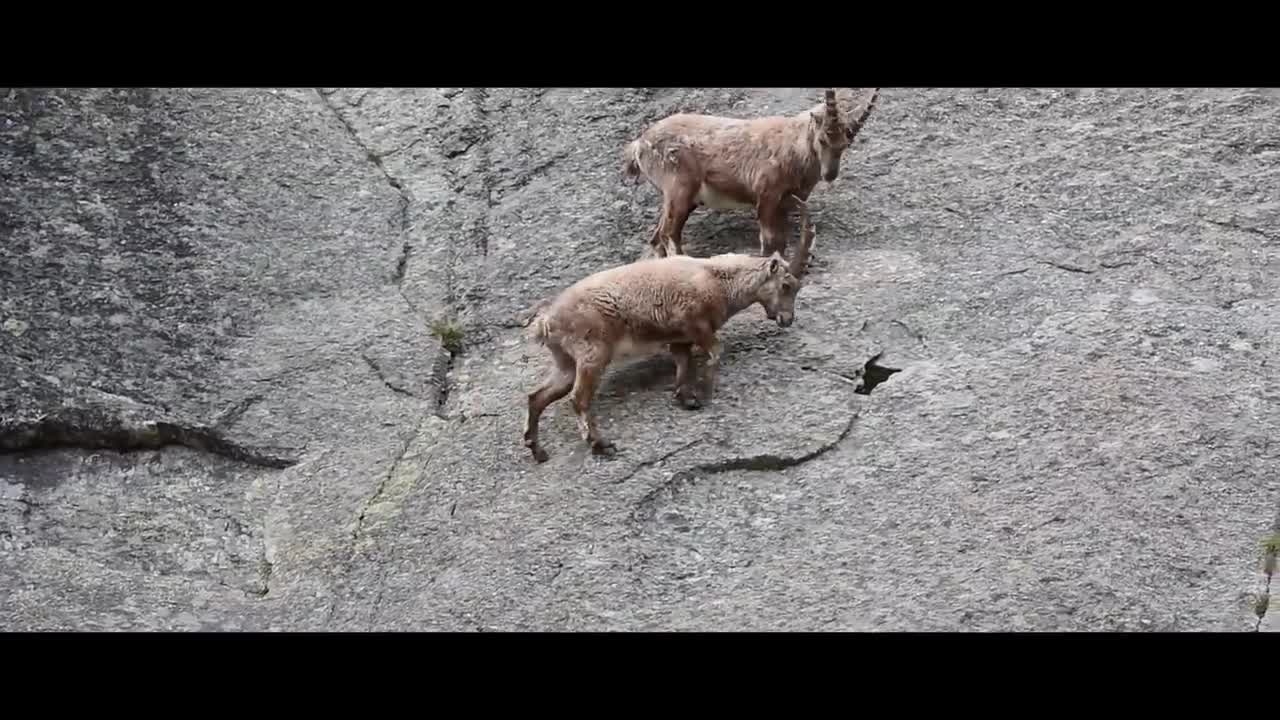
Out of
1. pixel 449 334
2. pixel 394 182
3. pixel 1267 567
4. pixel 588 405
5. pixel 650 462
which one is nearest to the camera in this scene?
pixel 1267 567

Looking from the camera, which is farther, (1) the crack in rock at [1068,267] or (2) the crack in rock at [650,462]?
(1) the crack in rock at [1068,267]

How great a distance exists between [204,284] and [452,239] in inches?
57.5

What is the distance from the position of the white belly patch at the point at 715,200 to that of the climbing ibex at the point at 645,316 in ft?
2.83

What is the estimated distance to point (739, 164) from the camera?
9914 millimetres

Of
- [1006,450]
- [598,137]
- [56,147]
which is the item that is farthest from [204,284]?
[1006,450]

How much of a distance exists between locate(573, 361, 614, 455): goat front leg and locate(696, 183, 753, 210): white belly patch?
1.68 m

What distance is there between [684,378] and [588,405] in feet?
1.79

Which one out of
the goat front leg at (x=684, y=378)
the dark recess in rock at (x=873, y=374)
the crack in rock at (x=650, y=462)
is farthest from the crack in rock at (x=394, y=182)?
the dark recess in rock at (x=873, y=374)

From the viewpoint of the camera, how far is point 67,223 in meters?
10.3

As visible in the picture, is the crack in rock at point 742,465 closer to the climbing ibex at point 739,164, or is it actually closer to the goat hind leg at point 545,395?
the goat hind leg at point 545,395

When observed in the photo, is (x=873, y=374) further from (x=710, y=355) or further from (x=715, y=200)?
(x=715, y=200)

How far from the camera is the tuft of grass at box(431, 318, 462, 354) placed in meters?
9.74

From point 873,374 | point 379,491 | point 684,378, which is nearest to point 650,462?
point 684,378

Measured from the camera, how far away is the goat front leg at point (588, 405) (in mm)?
8625
